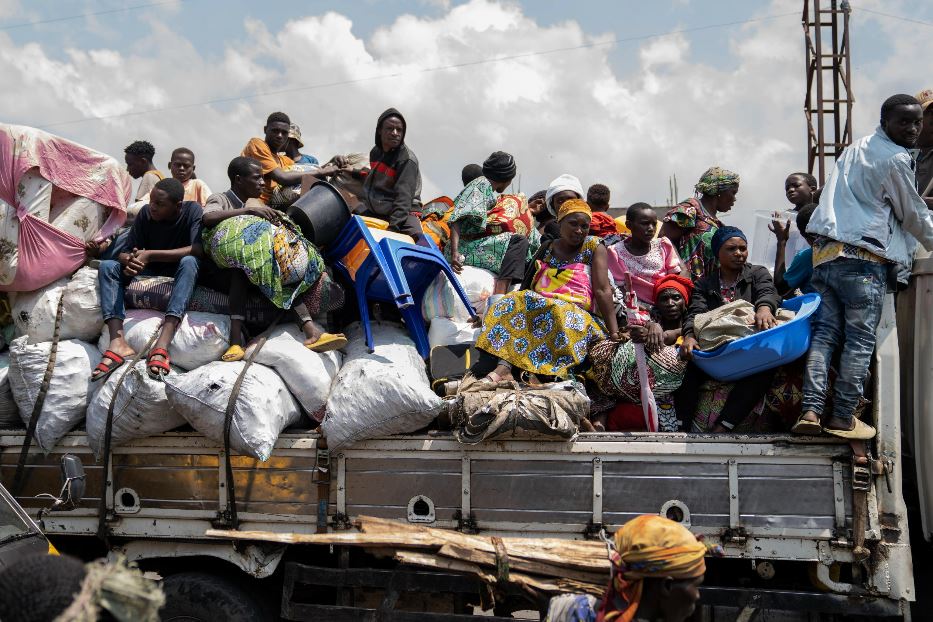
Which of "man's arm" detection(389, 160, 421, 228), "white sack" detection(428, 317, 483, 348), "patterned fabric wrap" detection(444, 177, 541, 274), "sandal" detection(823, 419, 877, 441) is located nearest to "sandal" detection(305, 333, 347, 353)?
"white sack" detection(428, 317, 483, 348)

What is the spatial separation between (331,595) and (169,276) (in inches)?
89.4

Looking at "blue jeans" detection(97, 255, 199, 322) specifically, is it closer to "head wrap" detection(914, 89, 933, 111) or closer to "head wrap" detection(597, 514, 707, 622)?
"head wrap" detection(597, 514, 707, 622)

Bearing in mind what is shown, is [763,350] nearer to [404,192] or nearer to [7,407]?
[404,192]

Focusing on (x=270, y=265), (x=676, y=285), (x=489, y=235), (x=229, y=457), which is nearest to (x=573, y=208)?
(x=676, y=285)

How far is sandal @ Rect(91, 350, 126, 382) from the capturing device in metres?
4.88

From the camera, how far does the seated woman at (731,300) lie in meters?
4.52

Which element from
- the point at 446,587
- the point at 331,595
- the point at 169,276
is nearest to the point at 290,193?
the point at 169,276

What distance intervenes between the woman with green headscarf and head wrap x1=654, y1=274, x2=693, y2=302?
47cm

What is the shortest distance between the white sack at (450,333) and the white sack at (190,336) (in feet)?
4.17

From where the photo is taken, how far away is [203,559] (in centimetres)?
489

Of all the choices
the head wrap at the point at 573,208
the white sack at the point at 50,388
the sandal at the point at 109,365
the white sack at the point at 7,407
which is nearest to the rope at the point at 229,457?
the sandal at the point at 109,365

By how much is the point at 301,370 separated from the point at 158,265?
1470 mm

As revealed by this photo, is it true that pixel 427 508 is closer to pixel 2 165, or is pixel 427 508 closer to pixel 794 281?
pixel 794 281

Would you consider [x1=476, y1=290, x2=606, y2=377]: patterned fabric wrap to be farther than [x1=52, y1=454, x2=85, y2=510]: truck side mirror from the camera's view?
Yes
